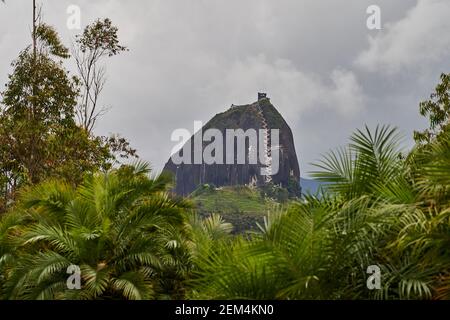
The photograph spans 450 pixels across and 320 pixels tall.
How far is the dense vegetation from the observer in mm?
6742

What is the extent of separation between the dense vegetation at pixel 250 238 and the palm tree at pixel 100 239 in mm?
17

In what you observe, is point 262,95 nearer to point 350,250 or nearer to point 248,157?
point 248,157

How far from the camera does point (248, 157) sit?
400 feet

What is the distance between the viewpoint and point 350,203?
23.2ft

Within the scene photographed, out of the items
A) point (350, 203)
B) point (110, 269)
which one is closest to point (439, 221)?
point (350, 203)

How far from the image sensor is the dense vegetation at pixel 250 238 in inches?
265

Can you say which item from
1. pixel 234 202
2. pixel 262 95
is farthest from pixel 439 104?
pixel 262 95

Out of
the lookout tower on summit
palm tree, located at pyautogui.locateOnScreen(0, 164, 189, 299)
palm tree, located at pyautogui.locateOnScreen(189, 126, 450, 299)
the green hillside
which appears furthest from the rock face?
palm tree, located at pyautogui.locateOnScreen(189, 126, 450, 299)

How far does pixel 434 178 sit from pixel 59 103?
792 inches

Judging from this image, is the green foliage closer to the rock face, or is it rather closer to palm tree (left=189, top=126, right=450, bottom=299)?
palm tree (left=189, top=126, right=450, bottom=299)

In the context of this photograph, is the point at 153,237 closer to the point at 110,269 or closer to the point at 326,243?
the point at 110,269

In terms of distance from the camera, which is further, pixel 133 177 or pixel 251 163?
pixel 251 163

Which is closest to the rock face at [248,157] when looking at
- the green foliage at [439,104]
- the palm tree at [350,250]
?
the green foliage at [439,104]

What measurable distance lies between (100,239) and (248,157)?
111075mm
